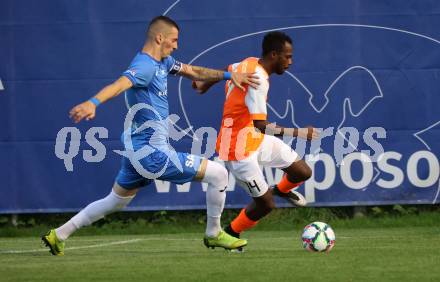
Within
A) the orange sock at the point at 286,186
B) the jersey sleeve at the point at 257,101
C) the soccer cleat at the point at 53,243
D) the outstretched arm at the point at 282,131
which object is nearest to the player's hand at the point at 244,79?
the jersey sleeve at the point at 257,101

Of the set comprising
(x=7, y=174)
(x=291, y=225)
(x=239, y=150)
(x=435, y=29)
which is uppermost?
(x=435, y=29)

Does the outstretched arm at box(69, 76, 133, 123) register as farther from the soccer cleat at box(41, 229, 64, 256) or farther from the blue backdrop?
the blue backdrop

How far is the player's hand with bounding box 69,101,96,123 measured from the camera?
23.0 feet

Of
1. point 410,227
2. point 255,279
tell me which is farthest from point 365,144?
point 255,279

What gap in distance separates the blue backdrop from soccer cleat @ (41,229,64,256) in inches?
138

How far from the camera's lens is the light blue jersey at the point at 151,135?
27.7ft

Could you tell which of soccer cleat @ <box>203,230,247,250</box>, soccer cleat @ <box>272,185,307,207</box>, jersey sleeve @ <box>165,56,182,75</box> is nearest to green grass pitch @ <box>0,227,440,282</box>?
soccer cleat @ <box>203,230,247,250</box>

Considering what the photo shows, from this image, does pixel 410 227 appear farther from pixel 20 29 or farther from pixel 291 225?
pixel 20 29

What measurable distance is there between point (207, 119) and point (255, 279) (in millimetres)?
5833

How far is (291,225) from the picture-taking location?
41.5 ft

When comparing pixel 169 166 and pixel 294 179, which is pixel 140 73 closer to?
pixel 169 166

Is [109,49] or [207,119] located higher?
[109,49]

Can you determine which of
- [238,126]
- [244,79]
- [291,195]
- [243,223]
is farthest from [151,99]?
[291,195]

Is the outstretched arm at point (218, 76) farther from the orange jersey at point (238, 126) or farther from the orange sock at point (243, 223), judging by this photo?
the orange sock at point (243, 223)
